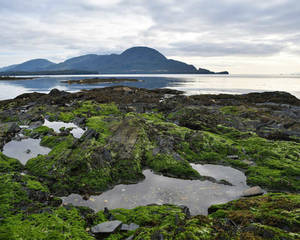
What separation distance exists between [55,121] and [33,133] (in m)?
7.57

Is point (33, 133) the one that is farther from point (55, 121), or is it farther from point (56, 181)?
point (56, 181)

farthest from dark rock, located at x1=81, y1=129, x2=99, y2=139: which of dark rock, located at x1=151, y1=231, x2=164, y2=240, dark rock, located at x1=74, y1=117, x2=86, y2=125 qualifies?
dark rock, located at x1=151, y1=231, x2=164, y2=240

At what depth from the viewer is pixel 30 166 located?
45.4ft

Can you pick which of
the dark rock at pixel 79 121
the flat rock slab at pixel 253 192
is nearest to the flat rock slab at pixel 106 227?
the flat rock slab at pixel 253 192

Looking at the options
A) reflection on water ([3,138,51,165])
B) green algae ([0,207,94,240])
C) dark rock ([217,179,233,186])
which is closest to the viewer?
green algae ([0,207,94,240])

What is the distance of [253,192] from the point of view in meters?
11.6

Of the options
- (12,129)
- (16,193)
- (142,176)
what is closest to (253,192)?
(142,176)

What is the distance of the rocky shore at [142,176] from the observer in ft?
24.5

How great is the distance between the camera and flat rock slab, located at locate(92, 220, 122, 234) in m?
7.84

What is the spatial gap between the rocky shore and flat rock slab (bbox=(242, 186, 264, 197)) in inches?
7.4

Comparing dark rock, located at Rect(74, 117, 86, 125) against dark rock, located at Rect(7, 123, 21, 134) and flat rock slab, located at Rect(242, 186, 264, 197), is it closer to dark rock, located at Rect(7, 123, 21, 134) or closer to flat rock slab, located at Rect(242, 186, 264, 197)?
dark rock, located at Rect(7, 123, 21, 134)

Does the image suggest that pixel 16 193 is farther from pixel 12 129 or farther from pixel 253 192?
pixel 12 129

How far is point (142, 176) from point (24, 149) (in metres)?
12.1

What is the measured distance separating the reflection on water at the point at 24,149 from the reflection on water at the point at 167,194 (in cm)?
800
